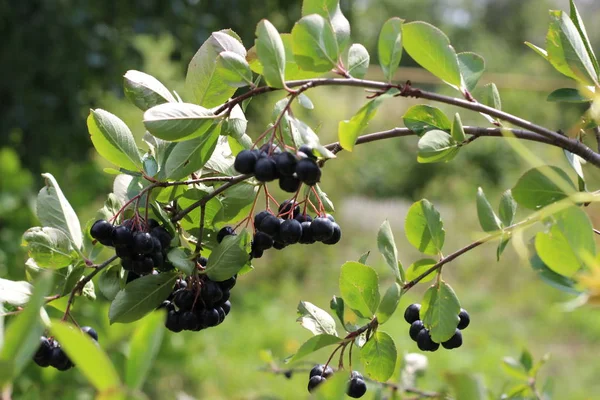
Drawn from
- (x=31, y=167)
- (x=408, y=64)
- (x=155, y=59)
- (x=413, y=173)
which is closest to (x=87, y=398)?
(x=31, y=167)

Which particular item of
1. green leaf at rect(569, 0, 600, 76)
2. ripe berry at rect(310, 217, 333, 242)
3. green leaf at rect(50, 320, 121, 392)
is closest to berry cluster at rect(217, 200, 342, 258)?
ripe berry at rect(310, 217, 333, 242)

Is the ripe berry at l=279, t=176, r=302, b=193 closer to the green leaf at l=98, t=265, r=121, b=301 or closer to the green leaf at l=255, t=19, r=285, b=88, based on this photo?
the green leaf at l=255, t=19, r=285, b=88

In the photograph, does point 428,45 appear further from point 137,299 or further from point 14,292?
point 14,292

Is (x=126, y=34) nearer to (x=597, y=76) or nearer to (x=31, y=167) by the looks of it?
(x=31, y=167)

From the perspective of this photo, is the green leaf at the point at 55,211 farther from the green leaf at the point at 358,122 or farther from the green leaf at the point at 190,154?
the green leaf at the point at 358,122

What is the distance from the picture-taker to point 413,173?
910cm

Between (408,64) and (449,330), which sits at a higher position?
(449,330)

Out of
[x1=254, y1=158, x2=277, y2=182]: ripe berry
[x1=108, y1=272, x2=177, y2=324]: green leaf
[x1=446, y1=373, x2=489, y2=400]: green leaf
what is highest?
[x1=446, y1=373, x2=489, y2=400]: green leaf

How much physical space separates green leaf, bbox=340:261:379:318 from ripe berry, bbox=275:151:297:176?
145 millimetres

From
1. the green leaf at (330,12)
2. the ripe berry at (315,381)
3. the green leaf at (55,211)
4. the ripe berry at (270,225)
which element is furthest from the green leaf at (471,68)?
the green leaf at (55,211)

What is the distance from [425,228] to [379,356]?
154 mm

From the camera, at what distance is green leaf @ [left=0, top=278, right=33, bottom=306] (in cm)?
74

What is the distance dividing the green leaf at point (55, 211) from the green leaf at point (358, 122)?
0.36 meters

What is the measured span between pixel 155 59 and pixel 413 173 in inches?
159
